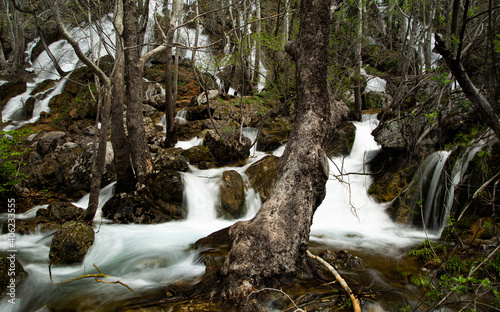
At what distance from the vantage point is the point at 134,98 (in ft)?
23.2

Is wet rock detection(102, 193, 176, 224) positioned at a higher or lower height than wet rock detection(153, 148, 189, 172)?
lower

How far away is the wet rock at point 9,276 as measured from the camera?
3289 mm

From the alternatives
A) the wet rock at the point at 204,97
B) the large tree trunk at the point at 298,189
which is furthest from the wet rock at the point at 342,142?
the large tree trunk at the point at 298,189

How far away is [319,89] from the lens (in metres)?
3.08

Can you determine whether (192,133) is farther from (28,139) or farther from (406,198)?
(406,198)

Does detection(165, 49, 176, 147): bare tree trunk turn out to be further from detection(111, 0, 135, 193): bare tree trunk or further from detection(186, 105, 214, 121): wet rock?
detection(111, 0, 135, 193): bare tree trunk

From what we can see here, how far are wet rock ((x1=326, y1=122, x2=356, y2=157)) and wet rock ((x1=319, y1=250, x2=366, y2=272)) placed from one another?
6135 mm

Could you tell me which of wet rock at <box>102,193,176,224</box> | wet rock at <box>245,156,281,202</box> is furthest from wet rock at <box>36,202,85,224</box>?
wet rock at <box>245,156,281,202</box>

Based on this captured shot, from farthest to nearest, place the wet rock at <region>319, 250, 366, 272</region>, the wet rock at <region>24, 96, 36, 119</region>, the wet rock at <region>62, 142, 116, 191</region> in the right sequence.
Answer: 1. the wet rock at <region>24, 96, 36, 119</region>
2. the wet rock at <region>62, 142, 116, 191</region>
3. the wet rock at <region>319, 250, 366, 272</region>

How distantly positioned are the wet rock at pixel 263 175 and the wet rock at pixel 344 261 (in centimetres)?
396

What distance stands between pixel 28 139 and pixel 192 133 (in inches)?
294

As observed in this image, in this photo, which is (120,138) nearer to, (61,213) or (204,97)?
(61,213)

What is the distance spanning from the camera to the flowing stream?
361cm

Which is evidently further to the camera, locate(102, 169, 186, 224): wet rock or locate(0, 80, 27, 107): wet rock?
locate(0, 80, 27, 107): wet rock
